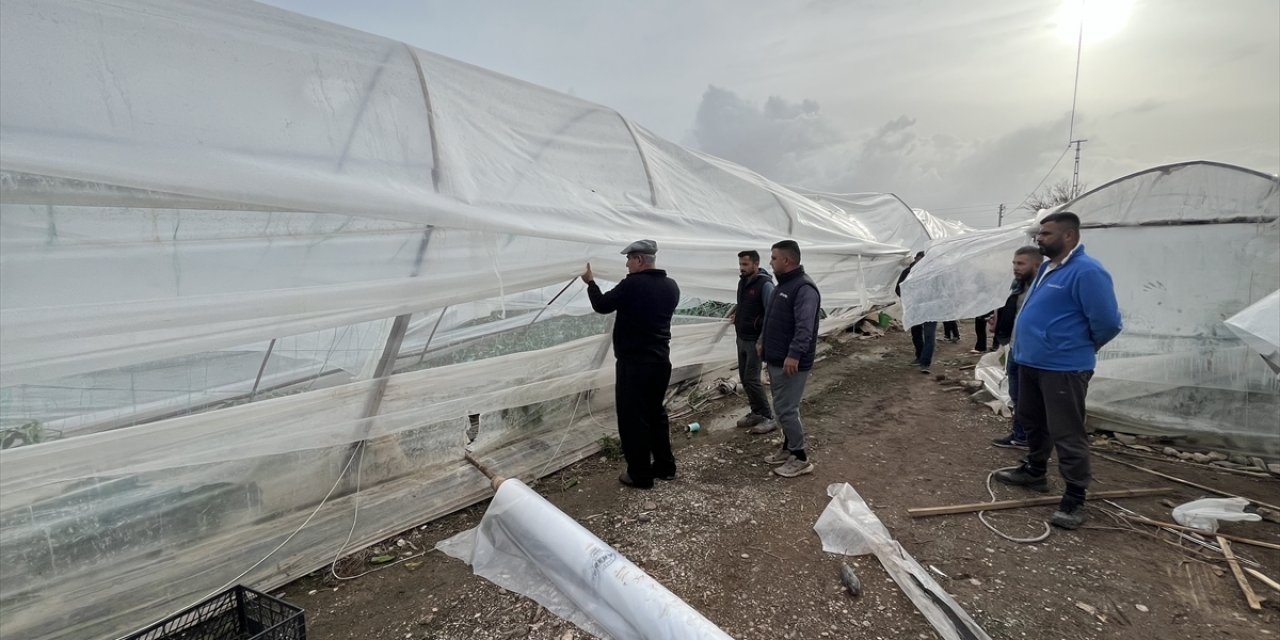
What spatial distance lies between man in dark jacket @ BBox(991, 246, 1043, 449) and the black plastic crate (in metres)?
4.95

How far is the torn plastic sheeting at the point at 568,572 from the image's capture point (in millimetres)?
2262

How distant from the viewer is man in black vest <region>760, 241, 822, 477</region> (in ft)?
13.1

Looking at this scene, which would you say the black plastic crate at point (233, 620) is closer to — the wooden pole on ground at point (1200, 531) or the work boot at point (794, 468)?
the work boot at point (794, 468)

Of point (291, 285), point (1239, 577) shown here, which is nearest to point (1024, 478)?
point (1239, 577)

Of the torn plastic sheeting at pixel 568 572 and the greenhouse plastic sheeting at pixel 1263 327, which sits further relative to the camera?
the greenhouse plastic sheeting at pixel 1263 327

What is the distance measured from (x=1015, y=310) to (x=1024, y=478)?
243 cm

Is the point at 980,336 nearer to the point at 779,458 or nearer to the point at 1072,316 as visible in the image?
the point at 1072,316

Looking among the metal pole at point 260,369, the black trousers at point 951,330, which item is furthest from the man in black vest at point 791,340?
the black trousers at point 951,330

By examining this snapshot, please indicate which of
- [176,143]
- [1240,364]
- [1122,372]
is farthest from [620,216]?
[1240,364]

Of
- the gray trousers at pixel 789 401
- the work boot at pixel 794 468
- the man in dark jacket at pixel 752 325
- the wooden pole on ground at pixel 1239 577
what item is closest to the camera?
the wooden pole on ground at pixel 1239 577

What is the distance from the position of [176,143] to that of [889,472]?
4.99 m

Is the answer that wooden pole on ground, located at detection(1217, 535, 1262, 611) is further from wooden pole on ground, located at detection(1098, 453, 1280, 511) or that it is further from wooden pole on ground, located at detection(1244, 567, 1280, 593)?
wooden pole on ground, located at detection(1098, 453, 1280, 511)

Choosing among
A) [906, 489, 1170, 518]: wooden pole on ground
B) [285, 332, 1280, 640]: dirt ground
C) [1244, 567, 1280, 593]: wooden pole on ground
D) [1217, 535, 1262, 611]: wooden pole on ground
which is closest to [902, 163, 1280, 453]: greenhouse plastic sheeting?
[285, 332, 1280, 640]: dirt ground

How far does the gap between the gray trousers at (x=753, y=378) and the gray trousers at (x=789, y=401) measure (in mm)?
979
